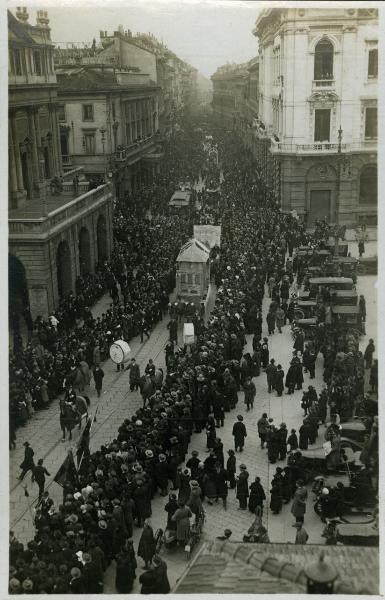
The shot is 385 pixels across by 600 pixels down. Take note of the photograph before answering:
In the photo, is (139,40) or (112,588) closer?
(112,588)

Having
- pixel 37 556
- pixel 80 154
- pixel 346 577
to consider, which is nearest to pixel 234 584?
pixel 346 577

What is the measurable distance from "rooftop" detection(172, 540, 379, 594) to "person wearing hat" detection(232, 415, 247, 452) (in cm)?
818

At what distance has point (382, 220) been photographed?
598 inches

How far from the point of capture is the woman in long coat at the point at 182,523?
→ 1587 cm

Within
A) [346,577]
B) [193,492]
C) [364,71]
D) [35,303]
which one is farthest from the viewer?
[364,71]

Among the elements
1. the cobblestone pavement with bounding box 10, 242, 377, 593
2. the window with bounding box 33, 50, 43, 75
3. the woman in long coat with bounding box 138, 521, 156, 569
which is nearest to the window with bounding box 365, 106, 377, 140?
the cobblestone pavement with bounding box 10, 242, 377, 593

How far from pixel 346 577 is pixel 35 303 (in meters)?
20.6

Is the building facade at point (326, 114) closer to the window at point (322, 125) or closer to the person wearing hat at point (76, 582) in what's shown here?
the window at point (322, 125)

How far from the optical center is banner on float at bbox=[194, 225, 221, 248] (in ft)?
122

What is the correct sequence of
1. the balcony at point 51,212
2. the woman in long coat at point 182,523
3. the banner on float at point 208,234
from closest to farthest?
1. the woman in long coat at point 182,523
2. the balcony at point 51,212
3. the banner on float at point 208,234

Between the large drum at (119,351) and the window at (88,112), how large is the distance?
3134cm

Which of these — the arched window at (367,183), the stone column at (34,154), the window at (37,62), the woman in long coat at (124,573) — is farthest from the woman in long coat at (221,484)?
the arched window at (367,183)

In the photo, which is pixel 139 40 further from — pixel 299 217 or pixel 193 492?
pixel 193 492

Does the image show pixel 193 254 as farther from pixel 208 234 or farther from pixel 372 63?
pixel 372 63
